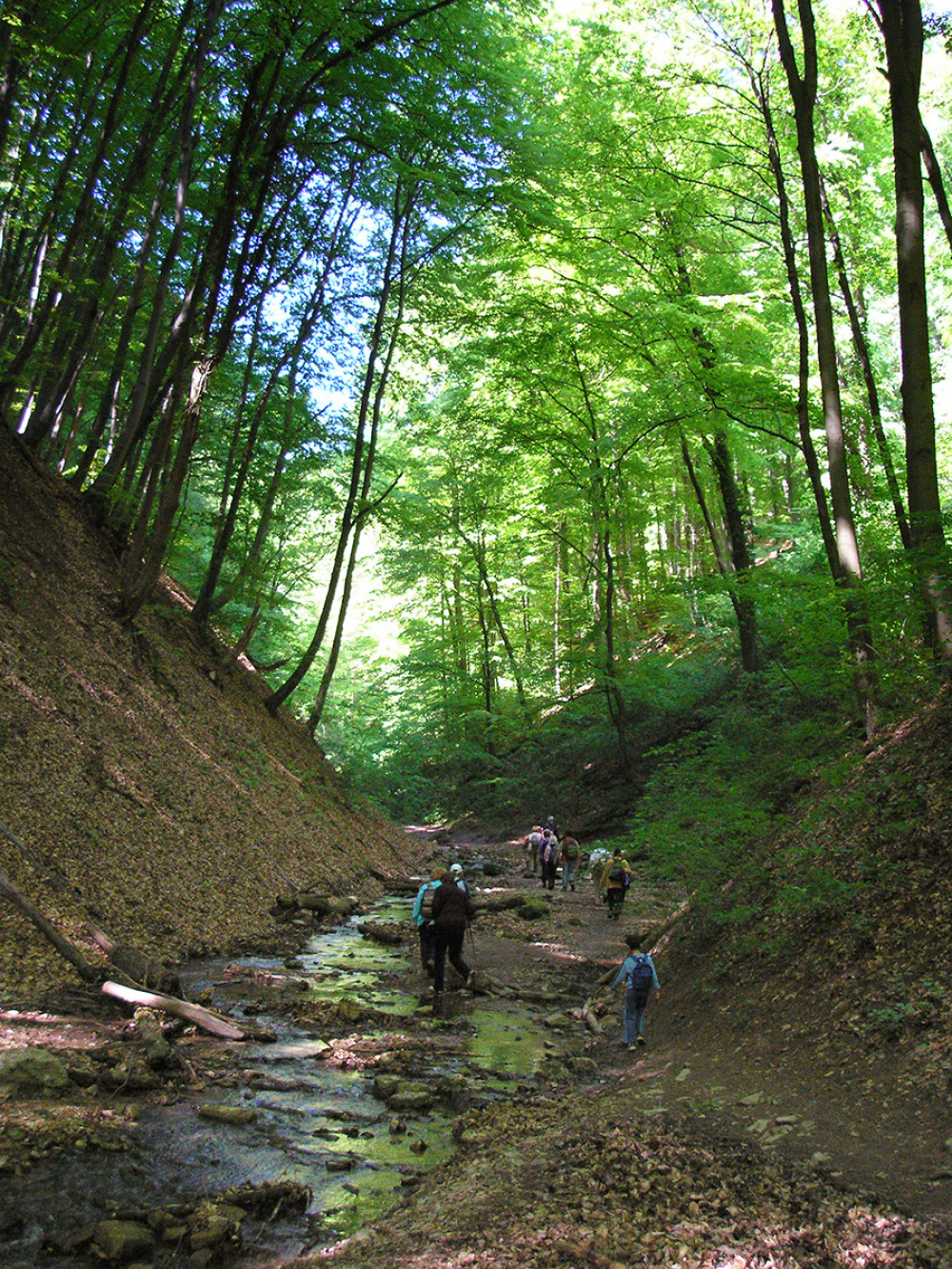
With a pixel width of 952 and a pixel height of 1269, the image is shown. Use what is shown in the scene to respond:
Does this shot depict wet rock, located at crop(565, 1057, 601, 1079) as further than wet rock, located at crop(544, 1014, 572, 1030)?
No

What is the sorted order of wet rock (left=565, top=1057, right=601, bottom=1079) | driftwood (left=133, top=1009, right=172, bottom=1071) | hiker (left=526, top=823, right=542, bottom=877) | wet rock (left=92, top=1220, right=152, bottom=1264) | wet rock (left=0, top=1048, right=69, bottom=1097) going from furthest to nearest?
hiker (left=526, top=823, right=542, bottom=877), wet rock (left=565, top=1057, right=601, bottom=1079), driftwood (left=133, top=1009, right=172, bottom=1071), wet rock (left=0, top=1048, right=69, bottom=1097), wet rock (left=92, top=1220, right=152, bottom=1264)

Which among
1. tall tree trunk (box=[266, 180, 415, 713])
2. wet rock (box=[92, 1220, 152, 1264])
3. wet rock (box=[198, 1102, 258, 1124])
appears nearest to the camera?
wet rock (box=[92, 1220, 152, 1264])

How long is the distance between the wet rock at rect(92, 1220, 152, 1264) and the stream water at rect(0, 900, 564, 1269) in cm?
13

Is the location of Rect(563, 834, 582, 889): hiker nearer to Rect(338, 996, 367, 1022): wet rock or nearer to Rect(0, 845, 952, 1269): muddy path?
Rect(0, 845, 952, 1269): muddy path

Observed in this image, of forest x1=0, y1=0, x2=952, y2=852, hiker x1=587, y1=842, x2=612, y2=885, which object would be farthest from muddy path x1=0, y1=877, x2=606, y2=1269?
hiker x1=587, y1=842, x2=612, y2=885

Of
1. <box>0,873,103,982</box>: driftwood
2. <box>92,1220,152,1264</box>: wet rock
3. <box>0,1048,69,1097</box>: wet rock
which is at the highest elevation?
<box>0,873,103,982</box>: driftwood

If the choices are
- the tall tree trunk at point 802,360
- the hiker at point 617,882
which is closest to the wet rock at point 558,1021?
the hiker at point 617,882

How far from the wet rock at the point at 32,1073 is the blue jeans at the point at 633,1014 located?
192 inches

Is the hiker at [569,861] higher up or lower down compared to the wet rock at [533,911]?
higher up

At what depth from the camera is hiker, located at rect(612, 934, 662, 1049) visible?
290 inches

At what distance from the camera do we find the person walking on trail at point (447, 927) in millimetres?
9234

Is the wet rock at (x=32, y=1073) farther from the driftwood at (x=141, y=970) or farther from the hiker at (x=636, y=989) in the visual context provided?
the hiker at (x=636, y=989)

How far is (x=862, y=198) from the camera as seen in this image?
13.4 metres

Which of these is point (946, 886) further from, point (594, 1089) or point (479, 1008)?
point (479, 1008)
